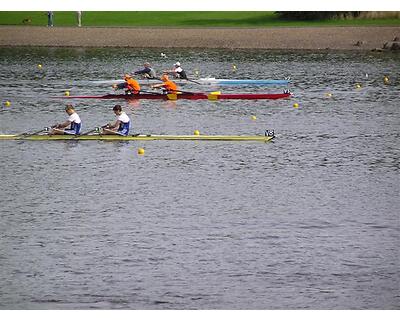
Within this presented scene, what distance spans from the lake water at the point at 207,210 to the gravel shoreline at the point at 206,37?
56.4ft

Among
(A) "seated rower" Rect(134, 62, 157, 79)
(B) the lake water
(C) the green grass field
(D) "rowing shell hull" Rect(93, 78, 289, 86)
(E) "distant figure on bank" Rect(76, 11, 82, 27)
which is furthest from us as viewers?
(E) "distant figure on bank" Rect(76, 11, 82, 27)

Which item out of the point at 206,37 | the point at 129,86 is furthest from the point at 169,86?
the point at 206,37

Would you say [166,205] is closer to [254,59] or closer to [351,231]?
[351,231]

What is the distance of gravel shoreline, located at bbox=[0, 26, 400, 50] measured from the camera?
172 feet

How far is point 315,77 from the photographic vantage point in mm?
42250

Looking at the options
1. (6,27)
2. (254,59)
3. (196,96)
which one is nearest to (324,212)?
(196,96)

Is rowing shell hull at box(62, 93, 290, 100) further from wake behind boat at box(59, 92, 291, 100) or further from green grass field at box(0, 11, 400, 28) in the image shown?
green grass field at box(0, 11, 400, 28)

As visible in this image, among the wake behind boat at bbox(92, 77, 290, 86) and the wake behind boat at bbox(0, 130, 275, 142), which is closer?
the wake behind boat at bbox(0, 130, 275, 142)

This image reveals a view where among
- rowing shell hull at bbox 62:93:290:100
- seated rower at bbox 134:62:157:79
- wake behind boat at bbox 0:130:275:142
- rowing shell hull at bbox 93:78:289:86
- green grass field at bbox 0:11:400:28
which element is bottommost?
wake behind boat at bbox 0:130:275:142

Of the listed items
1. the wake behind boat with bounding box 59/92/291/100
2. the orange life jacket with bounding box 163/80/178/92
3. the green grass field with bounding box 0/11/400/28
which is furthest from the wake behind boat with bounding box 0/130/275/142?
the green grass field with bounding box 0/11/400/28

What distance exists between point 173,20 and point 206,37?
18.4ft

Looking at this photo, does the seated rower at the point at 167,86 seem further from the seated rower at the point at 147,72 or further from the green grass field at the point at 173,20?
the green grass field at the point at 173,20

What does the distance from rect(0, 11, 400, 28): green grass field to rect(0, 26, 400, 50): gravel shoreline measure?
1.62 m

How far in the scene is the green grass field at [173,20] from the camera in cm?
5522
